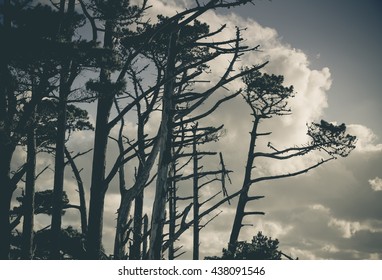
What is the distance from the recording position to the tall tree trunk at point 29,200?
42.2 feet

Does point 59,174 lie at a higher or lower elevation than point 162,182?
higher

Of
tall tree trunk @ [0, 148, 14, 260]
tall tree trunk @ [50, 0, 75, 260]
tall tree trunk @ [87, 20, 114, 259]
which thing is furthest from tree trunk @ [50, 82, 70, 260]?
tall tree trunk @ [87, 20, 114, 259]

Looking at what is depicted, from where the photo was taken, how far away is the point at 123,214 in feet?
13.3

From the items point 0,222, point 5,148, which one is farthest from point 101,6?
point 0,222

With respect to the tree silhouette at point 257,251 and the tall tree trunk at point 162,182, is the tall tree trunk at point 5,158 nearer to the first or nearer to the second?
the tree silhouette at point 257,251

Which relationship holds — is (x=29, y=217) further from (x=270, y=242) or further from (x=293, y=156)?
(x=293, y=156)

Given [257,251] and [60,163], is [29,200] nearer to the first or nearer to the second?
[60,163]

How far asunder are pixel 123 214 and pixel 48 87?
916cm

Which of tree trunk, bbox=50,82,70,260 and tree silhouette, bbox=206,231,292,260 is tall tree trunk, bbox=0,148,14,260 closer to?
tree trunk, bbox=50,82,70,260

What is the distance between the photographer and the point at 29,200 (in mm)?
13336

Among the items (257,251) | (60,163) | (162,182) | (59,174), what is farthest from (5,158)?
(162,182)

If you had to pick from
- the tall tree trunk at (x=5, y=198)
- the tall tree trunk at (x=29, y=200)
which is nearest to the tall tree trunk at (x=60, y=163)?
the tall tree trunk at (x=29, y=200)

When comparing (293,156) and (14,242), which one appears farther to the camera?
(14,242)
